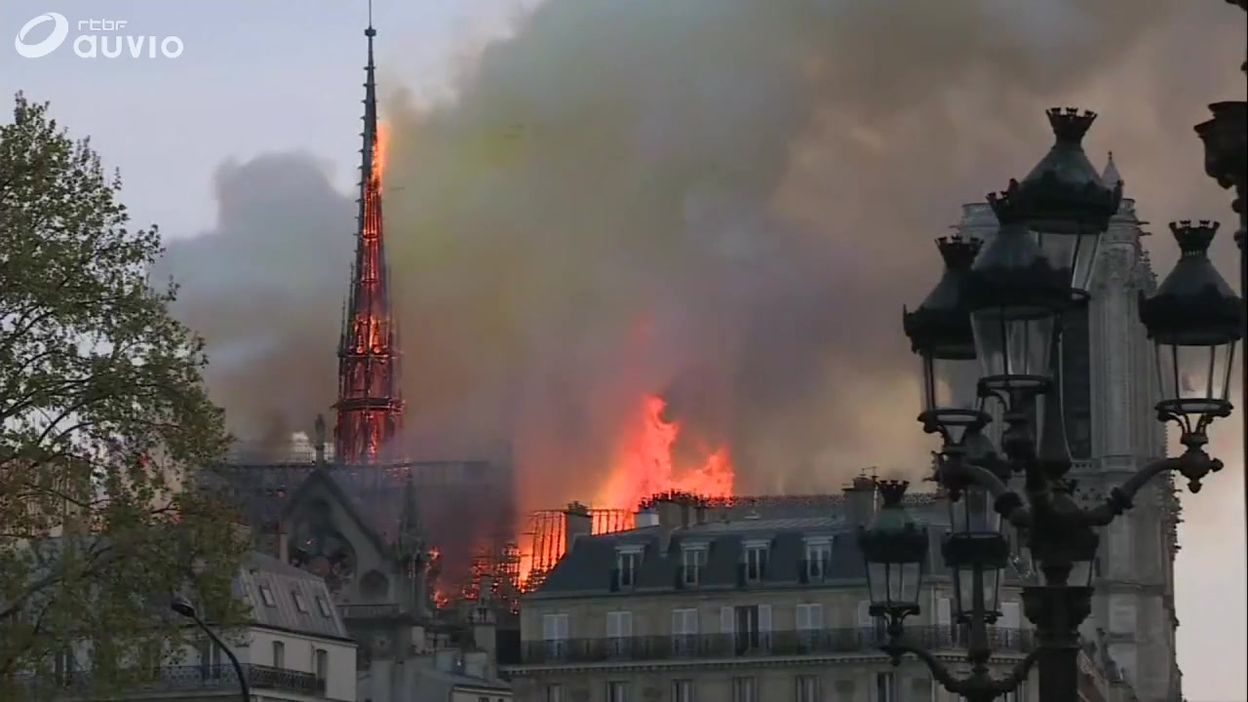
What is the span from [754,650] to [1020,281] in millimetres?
77208

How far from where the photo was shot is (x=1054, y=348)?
26.6m

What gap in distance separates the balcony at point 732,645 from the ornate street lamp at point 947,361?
230ft

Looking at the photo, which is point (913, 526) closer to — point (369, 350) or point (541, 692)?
point (541, 692)

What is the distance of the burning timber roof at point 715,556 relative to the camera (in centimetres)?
10400

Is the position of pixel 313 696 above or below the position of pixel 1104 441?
below

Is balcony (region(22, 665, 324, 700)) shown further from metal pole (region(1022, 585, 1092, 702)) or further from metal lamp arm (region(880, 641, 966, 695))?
metal pole (region(1022, 585, 1092, 702))

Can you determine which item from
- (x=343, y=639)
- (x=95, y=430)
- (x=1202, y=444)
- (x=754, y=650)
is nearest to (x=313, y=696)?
(x=343, y=639)

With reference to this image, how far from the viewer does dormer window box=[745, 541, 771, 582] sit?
105 m

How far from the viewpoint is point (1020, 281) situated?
86.2 ft

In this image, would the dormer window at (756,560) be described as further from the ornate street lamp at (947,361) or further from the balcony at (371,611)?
the ornate street lamp at (947,361)

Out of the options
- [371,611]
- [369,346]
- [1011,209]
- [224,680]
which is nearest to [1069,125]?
[1011,209]

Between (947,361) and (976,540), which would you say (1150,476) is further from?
(976,540)

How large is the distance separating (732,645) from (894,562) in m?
69.2

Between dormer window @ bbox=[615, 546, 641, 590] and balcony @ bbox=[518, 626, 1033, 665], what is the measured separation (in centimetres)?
217
